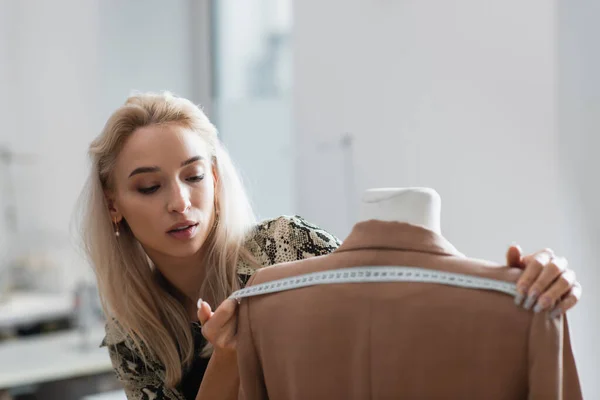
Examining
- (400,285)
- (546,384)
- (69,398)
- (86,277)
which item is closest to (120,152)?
(400,285)

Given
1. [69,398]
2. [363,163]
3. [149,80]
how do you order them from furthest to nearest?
[149,80]
[363,163]
[69,398]

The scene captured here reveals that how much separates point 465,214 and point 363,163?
0.73 m

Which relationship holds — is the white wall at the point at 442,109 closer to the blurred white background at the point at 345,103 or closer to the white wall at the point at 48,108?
the blurred white background at the point at 345,103

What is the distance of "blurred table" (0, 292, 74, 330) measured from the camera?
4332mm

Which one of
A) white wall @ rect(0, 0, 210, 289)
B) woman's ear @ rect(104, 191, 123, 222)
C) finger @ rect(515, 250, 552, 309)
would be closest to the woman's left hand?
finger @ rect(515, 250, 552, 309)

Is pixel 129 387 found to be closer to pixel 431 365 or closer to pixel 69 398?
pixel 431 365

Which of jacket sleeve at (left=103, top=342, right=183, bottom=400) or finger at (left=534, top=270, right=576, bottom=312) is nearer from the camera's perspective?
finger at (left=534, top=270, right=576, bottom=312)

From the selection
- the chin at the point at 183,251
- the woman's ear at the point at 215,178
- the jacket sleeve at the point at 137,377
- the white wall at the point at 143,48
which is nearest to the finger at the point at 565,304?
the chin at the point at 183,251

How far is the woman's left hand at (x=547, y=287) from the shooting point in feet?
3.83

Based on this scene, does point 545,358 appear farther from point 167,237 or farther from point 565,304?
point 167,237

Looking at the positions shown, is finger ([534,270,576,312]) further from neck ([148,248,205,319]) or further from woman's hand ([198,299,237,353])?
neck ([148,248,205,319])

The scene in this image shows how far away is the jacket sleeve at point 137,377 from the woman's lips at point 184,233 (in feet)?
1.32

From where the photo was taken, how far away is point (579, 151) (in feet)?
10.0

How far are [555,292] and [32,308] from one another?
375 centimetres
